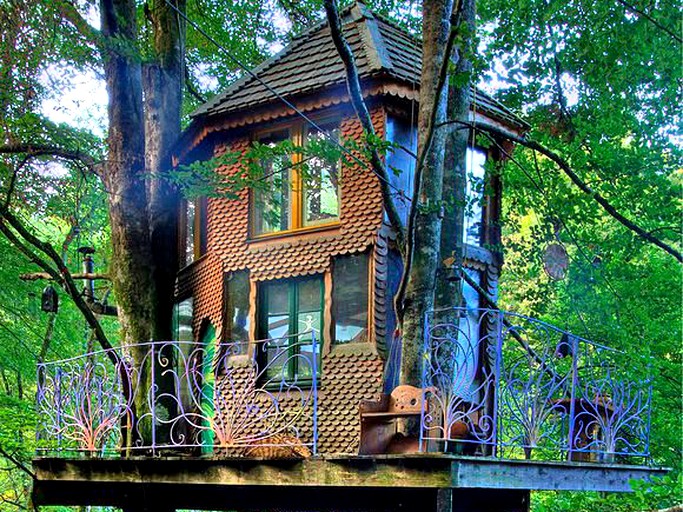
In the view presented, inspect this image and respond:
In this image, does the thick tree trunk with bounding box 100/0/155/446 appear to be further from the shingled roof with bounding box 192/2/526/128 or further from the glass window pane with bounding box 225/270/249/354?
the glass window pane with bounding box 225/270/249/354

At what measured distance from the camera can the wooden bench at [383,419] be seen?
767 centimetres

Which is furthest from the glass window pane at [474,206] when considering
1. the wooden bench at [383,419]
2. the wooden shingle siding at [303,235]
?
the wooden bench at [383,419]

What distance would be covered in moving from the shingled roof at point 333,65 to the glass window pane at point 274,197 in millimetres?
745

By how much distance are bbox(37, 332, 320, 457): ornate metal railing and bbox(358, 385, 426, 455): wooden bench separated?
0.72 metres

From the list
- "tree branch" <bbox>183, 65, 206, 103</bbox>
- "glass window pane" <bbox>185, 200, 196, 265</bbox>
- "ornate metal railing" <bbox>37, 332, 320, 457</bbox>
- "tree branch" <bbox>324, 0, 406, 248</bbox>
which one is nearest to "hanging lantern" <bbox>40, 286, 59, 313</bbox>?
"ornate metal railing" <bbox>37, 332, 320, 457</bbox>

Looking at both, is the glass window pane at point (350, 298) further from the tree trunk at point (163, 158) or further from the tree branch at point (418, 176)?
the tree trunk at point (163, 158)

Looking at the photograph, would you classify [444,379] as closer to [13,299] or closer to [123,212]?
[123,212]

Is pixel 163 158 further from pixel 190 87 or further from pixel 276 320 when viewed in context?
pixel 190 87

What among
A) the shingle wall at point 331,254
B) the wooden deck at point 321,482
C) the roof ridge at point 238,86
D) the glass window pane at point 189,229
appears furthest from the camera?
the glass window pane at point 189,229

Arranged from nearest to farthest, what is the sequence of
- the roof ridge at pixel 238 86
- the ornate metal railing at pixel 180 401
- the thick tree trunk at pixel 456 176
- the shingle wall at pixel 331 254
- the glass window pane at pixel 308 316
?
the ornate metal railing at pixel 180 401 < the thick tree trunk at pixel 456 176 < the shingle wall at pixel 331 254 < the glass window pane at pixel 308 316 < the roof ridge at pixel 238 86

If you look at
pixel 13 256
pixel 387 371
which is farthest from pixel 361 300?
pixel 13 256

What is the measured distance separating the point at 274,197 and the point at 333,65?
203cm

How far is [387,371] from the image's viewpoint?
11531 mm

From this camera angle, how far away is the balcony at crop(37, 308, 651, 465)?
7762 mm
